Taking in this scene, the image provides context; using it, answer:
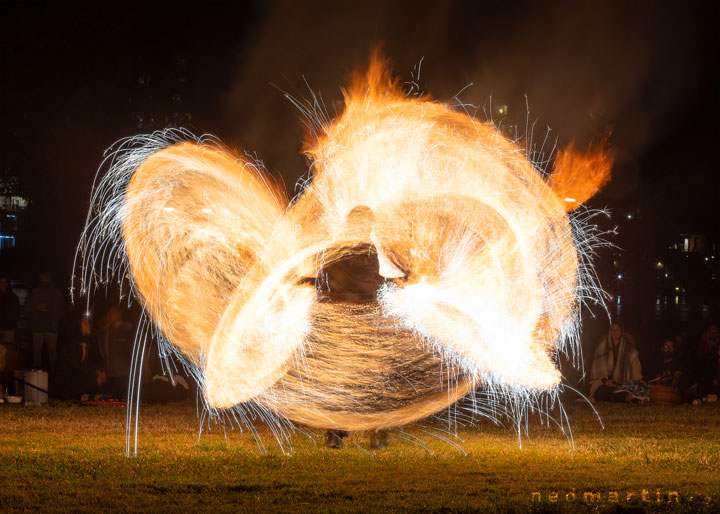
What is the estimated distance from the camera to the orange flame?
17062 mm

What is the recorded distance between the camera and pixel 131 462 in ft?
29.9

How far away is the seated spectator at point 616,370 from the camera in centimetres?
1592

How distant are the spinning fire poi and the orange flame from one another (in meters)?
2.51

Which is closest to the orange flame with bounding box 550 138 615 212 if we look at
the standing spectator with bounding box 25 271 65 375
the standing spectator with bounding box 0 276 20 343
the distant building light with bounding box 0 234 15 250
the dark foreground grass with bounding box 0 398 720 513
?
the dark foreground grass with bounding box 0 398 720 513

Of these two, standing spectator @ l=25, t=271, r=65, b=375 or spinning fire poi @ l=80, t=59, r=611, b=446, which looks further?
standing spectator @ l=25, t=271, r=65, b=375

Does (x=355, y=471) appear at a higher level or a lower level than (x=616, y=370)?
lower

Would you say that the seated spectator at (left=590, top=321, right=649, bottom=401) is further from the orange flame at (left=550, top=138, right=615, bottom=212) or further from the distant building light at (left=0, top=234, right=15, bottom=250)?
the distant building light at (left=0, top=234, right=15, bottom=250)

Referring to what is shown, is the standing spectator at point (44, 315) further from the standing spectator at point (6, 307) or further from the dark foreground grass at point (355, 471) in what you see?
the dark foreground grass at point (355, 471)

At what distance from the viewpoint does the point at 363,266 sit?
30.6 ft

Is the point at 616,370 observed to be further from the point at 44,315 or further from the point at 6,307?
the point at 6,307

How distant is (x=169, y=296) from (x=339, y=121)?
3.22 metres

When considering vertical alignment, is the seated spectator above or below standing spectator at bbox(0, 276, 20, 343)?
below

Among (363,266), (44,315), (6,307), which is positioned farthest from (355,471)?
(6,307)

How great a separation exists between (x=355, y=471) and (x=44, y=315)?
908 cm
